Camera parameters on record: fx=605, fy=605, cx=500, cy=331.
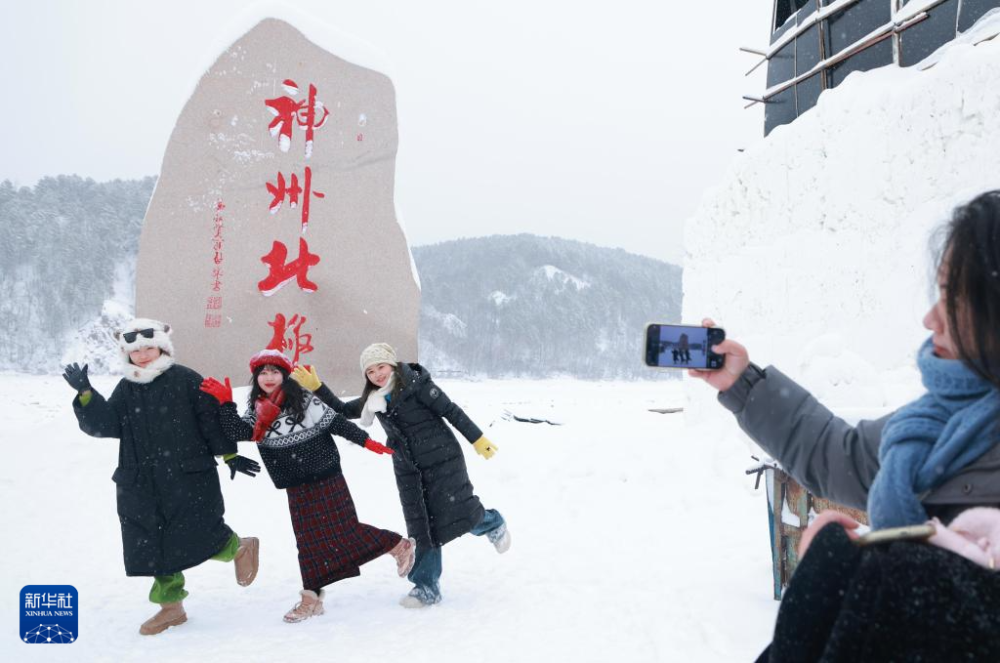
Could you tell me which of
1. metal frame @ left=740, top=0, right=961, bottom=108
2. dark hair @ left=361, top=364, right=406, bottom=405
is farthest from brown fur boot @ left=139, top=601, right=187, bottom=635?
metal frame @ left=740, top=0, right=961, bottom=108

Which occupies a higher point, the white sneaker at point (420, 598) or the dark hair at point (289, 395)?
the dark hair at point (289, 395)

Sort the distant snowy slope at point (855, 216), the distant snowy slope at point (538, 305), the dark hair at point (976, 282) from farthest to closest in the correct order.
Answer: the distant snowy slope at point (538, 305) < the distant snowy slope at point (855, 216) < the dark hair at point (976, 282)

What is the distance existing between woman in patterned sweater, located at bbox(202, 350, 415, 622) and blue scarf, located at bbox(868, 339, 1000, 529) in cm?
294

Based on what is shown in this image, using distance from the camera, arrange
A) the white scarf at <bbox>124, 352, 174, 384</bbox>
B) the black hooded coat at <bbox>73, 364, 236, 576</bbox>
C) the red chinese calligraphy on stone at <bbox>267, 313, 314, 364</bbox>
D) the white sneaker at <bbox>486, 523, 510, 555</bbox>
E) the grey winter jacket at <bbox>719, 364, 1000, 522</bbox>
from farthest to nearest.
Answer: the red chinese calligraphy on stone at <bbox>267, 313, 314, 364</bbox> < the white sneaker at <bbox>486, 523, 510, 555</bbox> < the white scarf at <bbox>124, 352, 174, 384</bbox> < the black hooded coat at <bbox>73, 364, 236, 576</bbox> < the grey winter jacket at <bbox>719, 364, 1000, 522</bbox>

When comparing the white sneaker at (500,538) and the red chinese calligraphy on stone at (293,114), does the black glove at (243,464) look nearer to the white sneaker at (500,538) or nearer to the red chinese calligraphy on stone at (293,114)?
the white sneaker at (500,538)

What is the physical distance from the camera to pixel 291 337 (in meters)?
6.30

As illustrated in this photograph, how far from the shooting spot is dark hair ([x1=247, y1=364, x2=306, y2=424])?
341 centimetres

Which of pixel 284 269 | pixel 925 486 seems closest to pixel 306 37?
pixel 284 269

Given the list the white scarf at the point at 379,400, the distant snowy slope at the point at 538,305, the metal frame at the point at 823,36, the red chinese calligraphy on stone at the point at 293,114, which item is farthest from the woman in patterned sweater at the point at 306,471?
the distant snowy slope at the point at 538,305

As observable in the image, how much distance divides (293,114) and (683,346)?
6.10 meters

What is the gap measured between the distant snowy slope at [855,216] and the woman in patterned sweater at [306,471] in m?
3.61

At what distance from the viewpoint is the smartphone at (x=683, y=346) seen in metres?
1.38

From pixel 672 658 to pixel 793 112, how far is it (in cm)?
807

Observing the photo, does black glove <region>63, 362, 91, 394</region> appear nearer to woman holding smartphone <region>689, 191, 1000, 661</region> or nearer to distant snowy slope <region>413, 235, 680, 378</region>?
woman holding smartphone <region>689, 191, 1000, 661</region>
